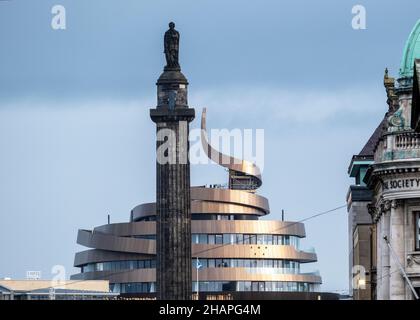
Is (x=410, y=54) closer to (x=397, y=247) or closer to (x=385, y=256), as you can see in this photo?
(x=397, y=247)

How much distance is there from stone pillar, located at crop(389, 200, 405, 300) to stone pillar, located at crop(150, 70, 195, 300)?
94.2 metres

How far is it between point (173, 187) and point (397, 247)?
99112 millimetres

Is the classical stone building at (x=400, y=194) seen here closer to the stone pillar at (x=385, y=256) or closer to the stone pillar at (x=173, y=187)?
the stone pillar at (x=385, y=256)

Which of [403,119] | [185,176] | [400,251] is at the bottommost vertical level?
[400,251]

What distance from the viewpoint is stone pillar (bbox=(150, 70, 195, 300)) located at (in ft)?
568

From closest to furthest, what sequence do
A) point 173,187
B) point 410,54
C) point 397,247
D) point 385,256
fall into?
point 397,247
point 410,54
point 385,256
point 173,187

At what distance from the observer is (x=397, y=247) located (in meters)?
76.3

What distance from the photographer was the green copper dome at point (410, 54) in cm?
7775

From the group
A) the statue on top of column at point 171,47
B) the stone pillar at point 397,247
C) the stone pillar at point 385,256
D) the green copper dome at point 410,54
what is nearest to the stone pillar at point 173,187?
the statue on top of column at point 171,47

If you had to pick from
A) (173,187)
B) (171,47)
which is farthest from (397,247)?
(173,187)
